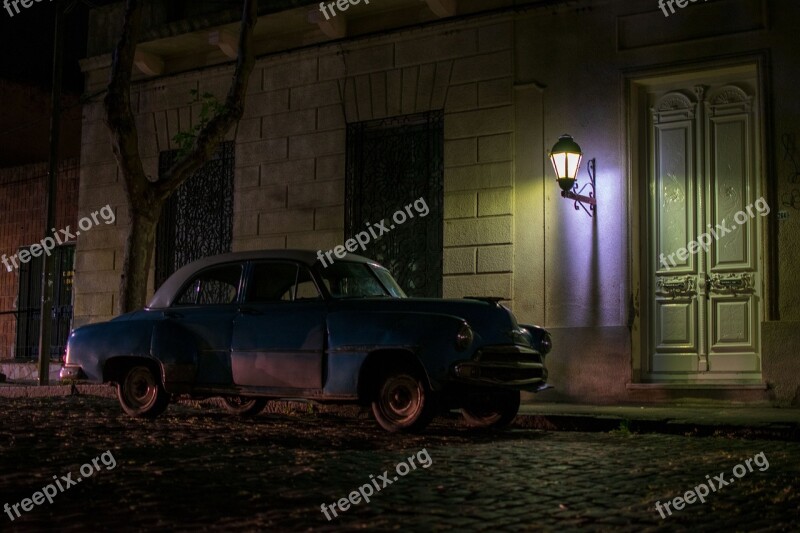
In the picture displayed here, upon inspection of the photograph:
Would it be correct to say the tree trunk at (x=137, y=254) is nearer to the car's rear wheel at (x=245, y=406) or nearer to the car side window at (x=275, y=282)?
the car's rear wheel at (x=245, y=406)

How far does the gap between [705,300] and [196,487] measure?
26.3ft

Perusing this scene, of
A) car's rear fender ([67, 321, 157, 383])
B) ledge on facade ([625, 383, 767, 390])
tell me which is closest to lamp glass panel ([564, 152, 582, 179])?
ledge on facade ([625, 383, 767, 390])

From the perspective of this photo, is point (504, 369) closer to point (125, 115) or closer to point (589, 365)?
point (589, 365)

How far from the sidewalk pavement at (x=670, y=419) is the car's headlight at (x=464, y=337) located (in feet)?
6.64

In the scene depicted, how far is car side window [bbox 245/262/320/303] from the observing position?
9.28m

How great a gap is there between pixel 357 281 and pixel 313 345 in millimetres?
927

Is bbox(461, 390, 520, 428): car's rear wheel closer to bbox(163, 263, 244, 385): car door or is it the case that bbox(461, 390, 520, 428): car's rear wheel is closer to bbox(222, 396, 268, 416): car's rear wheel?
bbox(163, 263, 244, 385): car door

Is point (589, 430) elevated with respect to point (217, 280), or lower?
lower

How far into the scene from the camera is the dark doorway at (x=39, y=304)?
61.2 ft

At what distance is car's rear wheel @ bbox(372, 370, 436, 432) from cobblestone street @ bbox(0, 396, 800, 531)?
158mm

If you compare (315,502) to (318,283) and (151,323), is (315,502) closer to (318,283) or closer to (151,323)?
(318,283)

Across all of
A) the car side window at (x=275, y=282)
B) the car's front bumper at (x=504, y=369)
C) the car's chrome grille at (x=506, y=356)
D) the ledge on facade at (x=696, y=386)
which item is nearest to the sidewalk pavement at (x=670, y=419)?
the ledge on facade at (x=696, y=386)

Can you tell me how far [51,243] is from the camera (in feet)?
48.9

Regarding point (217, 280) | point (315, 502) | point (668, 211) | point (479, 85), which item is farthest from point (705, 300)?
point (315, 502)
